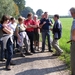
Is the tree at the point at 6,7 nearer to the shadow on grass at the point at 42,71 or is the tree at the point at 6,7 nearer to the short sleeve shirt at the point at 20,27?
the short sleeve shirt at the point at 20,27

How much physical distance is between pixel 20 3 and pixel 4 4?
54.5 metres

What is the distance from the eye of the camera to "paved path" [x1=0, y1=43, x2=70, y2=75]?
9.14 m

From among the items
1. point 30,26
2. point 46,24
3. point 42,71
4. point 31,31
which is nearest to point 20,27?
point 30,26

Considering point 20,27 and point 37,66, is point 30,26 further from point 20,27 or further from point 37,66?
point 37,66

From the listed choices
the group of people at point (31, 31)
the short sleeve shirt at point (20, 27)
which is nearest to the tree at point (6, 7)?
the group of people at point (31, 31)

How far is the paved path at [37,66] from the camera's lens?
914 centimetres

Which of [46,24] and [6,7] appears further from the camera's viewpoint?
[6,7]

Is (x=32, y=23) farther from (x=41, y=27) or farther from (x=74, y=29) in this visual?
(x=74, y=29)

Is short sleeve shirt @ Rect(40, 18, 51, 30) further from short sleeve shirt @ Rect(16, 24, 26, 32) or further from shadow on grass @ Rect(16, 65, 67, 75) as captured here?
shadow on grass @ Rect(16, 65, 67, 75)

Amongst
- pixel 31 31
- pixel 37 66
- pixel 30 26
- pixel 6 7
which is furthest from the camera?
pixel 6 7

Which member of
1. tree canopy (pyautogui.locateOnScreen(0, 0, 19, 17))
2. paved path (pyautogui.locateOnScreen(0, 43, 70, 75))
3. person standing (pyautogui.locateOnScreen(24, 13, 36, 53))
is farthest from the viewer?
tree canopy (pyautogui.locateOnScreen(0, 0, 19, 17))

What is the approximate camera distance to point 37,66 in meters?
10.1

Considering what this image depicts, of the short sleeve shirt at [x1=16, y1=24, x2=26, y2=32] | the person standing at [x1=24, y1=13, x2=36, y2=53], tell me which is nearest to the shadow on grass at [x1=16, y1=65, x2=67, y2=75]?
the short sleeve shirt at [x1=16, y1=24, x2=26, y2=32]

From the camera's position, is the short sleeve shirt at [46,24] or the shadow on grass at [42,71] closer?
the shadow on grass at [42,71]
